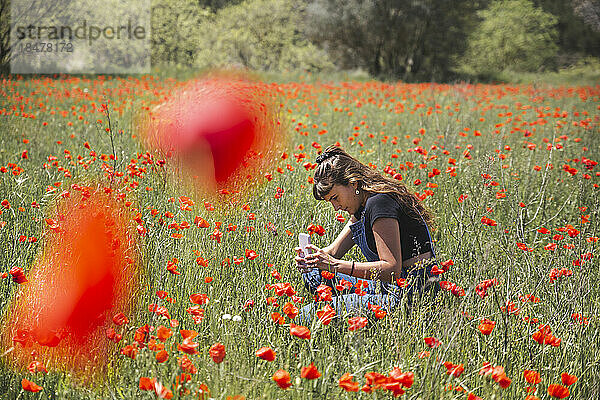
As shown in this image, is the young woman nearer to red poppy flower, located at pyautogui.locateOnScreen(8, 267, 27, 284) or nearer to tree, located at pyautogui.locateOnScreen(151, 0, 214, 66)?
red poppy flower, located at pyautogui.locateOnScreen(8, 267, 27, 284)

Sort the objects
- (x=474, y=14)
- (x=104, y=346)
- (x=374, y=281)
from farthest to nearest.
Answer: (x=474, y=14), (x=374, y=281), (x=104, y=346)

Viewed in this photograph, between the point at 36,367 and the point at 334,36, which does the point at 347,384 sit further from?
the point at 334,36

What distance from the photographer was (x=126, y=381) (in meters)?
1.83

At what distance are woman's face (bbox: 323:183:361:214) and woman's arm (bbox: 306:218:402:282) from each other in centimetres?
23

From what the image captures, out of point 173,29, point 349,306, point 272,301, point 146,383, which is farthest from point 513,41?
point 146,383

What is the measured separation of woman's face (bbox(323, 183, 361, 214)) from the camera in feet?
8.82

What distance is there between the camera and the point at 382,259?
2.52m

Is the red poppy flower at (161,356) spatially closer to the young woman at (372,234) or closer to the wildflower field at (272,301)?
the wildflower field at (272,301)

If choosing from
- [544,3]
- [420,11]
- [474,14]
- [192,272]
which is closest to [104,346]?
[192,272]

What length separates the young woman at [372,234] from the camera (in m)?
2.50

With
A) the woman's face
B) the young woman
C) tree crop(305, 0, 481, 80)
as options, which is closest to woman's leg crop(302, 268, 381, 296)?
the young woman

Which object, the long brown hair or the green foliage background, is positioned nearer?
the long brown hair

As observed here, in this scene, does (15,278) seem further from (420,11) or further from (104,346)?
(420,11)

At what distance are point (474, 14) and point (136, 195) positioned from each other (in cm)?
2538
